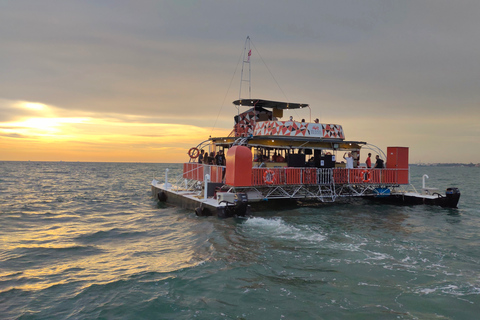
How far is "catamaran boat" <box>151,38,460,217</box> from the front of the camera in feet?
56.2

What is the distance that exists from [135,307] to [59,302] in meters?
2.02

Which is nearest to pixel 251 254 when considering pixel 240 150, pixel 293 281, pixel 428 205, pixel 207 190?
pixel 293 281

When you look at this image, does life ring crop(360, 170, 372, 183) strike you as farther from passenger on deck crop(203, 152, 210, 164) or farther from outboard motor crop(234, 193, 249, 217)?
passenger on deck crop(203, 152, 210, 164)

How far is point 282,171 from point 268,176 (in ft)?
3.87

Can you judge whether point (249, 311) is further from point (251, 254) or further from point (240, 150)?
point (240, 150)

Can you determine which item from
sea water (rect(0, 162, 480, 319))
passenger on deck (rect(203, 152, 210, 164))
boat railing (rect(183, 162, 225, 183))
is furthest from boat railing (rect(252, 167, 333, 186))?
passenger on deck (rect(203, 152, 210, 164))

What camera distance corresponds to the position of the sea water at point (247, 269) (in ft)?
22.3

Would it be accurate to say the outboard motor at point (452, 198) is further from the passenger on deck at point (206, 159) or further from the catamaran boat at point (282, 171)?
the passenger on deck at point (206, 159)

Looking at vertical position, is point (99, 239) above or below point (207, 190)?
below

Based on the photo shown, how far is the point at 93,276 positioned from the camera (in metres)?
9.05

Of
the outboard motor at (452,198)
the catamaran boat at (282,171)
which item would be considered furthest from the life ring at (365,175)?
the outboard motor at (452,198)

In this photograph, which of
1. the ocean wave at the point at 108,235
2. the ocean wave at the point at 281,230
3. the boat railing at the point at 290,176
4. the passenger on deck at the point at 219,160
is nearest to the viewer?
the ocean wave at the point at 281,230

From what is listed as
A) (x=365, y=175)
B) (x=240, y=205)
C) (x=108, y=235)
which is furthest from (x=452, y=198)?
(x=108, y=235)

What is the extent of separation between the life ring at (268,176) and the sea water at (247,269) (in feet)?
6.41
